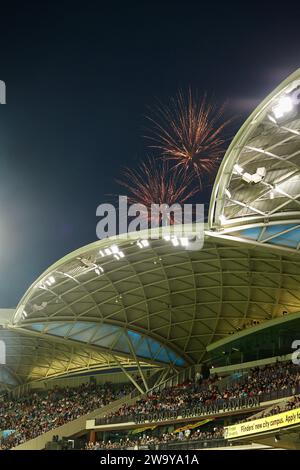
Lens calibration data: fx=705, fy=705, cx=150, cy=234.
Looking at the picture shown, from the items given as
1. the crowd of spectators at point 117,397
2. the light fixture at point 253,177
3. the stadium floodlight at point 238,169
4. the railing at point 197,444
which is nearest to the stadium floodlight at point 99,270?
the railing at point 197,444

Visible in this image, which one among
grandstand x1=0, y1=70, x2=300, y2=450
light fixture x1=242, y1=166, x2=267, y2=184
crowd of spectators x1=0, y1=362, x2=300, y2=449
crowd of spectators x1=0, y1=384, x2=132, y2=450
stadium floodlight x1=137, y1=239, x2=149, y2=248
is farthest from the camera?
crowd of spectators x1=0, y1=384, x2=132, y2=450

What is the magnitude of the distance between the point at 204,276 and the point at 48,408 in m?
32.0

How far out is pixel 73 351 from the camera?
7612 centimetres

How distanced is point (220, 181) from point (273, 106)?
5807mm

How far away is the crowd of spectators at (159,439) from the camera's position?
48.8 m

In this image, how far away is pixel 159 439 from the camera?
177 ft

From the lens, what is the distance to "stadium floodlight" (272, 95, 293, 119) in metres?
33.0

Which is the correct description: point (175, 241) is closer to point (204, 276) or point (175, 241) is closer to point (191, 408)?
point (204, 276)

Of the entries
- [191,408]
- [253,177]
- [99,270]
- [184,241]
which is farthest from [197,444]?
[253,177]

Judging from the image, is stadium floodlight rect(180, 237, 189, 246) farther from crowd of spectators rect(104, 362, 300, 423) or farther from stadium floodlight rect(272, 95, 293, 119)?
stadium floodlight rect(272, 95, 293, 119)

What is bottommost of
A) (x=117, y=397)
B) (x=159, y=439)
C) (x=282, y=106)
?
(x=159, y=439)

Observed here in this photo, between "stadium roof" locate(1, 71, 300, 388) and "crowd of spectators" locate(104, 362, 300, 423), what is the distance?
4623 millimetres

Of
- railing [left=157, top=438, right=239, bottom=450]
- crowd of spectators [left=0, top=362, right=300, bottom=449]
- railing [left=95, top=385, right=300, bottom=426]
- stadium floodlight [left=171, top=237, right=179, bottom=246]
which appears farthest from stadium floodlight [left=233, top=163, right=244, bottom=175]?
railing [left=157, top=438, right=239, bottom=450]
